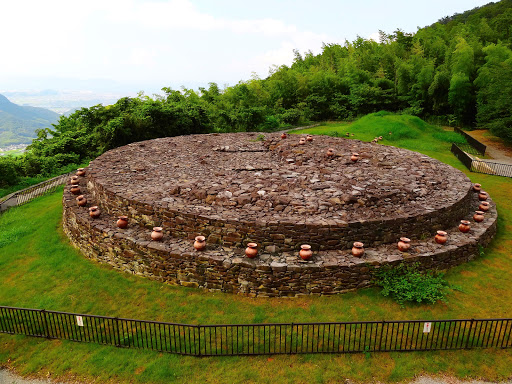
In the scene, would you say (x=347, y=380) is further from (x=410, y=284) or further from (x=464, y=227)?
(x=464, y=227)

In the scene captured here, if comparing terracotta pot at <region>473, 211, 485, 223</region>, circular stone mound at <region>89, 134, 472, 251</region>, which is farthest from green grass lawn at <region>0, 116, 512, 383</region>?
circular stone mound at <region>89, 134, 472, 251</region>

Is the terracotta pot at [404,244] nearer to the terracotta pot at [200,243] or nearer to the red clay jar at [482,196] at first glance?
the terracotta pot at [200,243]

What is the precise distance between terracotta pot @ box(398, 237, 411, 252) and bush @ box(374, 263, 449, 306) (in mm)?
467

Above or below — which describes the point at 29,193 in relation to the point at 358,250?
below

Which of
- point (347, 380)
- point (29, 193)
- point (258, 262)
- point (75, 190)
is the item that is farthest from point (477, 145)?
point (29, 193)

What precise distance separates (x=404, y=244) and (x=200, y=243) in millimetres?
5877

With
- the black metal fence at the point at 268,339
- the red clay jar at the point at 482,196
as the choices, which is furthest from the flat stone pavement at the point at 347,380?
the red clay jar at the point at 482,196

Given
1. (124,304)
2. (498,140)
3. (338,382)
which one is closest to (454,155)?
(498,140)

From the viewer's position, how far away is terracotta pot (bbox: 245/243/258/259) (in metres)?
8.57

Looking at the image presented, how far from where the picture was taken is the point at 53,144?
22.9 m

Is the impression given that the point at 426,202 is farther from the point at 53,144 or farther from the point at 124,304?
the point at 53,144

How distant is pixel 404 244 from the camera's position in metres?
9.05

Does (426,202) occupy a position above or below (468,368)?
above

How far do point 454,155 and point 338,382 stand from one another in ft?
71.1
